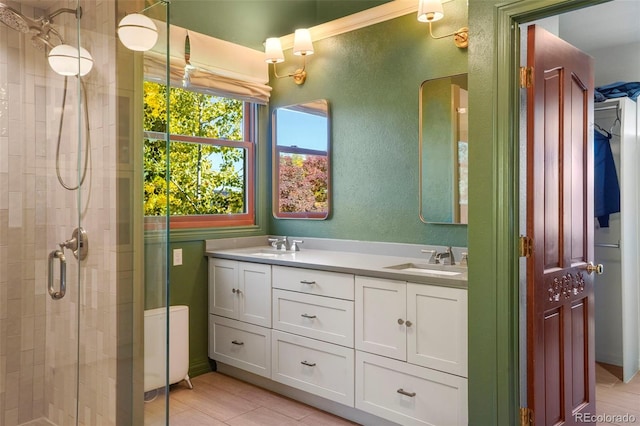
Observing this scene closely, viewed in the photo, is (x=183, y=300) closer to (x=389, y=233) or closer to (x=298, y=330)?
(x=298, y=330)

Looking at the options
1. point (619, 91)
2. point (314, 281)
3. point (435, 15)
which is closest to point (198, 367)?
point (314, 281)

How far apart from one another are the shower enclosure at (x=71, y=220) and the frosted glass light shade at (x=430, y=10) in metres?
1.68

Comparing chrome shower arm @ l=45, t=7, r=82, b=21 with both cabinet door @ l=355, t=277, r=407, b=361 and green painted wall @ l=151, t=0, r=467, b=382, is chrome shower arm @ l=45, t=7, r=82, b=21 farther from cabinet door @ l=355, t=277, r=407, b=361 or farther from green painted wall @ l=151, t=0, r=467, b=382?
cabinet door @ l=355, t=277, r=407, b=361

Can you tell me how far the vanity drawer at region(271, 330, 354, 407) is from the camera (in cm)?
281

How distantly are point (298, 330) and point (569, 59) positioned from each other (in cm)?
213

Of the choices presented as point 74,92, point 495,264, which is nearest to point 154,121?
point 74,92

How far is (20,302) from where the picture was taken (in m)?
2.55

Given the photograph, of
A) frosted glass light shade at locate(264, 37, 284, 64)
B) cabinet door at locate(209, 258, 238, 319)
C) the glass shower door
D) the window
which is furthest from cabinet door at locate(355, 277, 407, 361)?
frosted glass light shade at locate(264, 37, 284, 64)

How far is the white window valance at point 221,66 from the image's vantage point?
3447 millimetres

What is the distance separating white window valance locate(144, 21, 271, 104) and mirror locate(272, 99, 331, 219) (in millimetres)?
298

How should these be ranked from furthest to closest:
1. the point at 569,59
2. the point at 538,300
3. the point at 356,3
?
the point at 356,3 < the point at 569,59 < the point at 538,300

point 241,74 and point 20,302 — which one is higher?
point 241,74

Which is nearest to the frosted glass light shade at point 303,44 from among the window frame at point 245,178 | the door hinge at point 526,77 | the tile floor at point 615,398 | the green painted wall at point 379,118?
the green painted wall at point 379,118

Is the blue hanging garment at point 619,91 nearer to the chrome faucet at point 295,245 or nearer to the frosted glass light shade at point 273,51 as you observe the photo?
the frosted glass light shade at point 273,51
